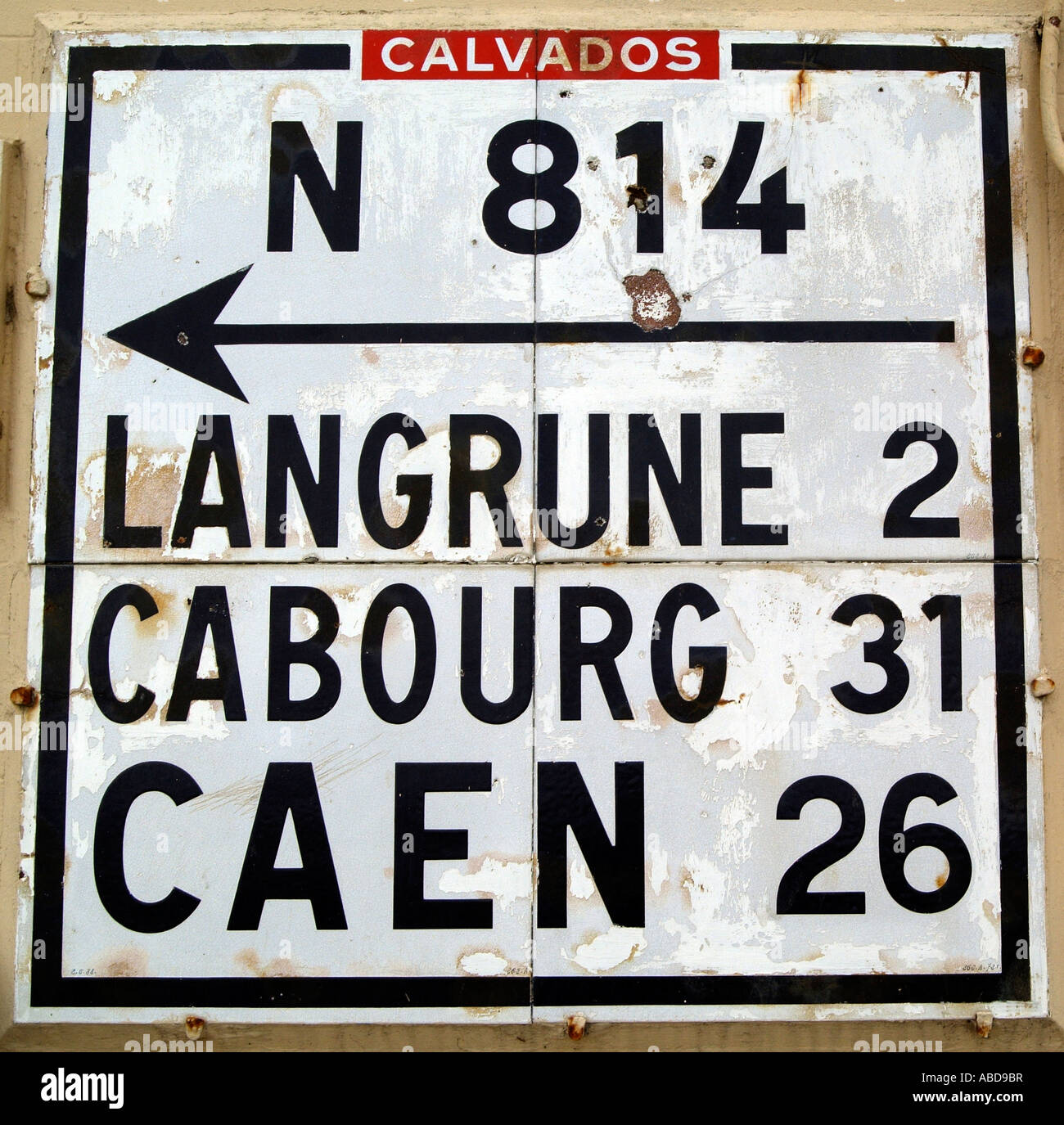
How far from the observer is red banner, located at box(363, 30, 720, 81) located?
247 cm

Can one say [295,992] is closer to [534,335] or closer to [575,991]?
[575,991]

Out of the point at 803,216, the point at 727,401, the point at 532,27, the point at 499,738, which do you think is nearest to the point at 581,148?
the point at 532,27

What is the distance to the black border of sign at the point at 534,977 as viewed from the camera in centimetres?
225

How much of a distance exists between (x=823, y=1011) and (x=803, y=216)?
1932 mm

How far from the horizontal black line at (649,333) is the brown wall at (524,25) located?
33 cm

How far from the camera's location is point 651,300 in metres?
2.41

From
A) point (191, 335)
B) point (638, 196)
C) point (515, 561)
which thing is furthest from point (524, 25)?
point (515, 561)

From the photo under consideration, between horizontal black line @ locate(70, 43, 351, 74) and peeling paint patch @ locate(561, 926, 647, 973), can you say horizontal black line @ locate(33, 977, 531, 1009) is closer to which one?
peeling paint patch @ locate(561, 926, 647, 973)

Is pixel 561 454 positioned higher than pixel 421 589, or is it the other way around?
pixel 561 454

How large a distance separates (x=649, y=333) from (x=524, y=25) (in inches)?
34.5

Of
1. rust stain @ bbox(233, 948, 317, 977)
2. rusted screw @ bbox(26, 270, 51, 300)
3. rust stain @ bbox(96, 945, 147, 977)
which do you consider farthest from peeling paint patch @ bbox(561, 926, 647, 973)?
rusted screw @ bbox(26, 270, 51, 300)

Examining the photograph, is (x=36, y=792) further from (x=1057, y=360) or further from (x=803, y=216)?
(x=1057, y=360)

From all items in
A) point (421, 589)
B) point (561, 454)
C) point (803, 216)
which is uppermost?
point (803, 216)
